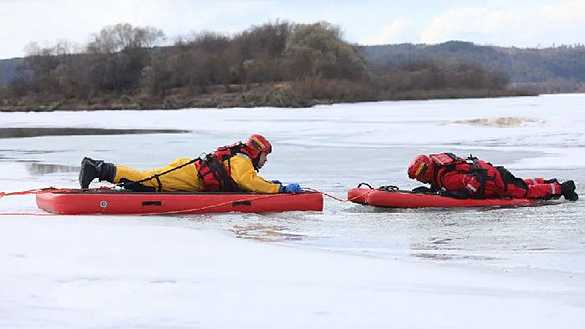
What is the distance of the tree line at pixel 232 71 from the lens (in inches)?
2163

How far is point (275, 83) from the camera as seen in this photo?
178 ft

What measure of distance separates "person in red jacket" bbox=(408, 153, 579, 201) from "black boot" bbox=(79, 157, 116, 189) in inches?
117

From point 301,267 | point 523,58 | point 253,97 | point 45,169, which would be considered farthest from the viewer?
point 523,58

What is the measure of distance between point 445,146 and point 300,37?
48.6 m

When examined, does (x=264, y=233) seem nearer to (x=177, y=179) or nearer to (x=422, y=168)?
(x=177, y=179)

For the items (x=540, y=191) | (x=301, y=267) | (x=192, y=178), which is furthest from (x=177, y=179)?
(x=540, y=191)

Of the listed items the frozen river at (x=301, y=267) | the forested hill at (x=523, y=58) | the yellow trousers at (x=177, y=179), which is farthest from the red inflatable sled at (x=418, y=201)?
the forested hill at (x=523, y=58)

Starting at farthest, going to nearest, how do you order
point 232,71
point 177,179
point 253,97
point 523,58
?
1. point 523,58
2. point 232,71
3. point 253,97
4. point 177,179

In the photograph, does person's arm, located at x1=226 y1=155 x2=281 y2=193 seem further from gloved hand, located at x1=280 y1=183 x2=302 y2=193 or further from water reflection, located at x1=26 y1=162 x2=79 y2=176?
water reflection, located at x1=26 y1=162 x2=79 y2=176

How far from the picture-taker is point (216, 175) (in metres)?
8.73

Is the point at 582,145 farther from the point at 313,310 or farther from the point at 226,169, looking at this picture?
the point at 313,310

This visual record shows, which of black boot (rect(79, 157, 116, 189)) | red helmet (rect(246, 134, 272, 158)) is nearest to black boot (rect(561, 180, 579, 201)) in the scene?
red helmet (rect(246, 134, 272, 158))

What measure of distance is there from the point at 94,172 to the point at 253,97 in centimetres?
3984

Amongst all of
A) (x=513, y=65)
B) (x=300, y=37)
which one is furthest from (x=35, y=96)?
(x=513, y=65)
